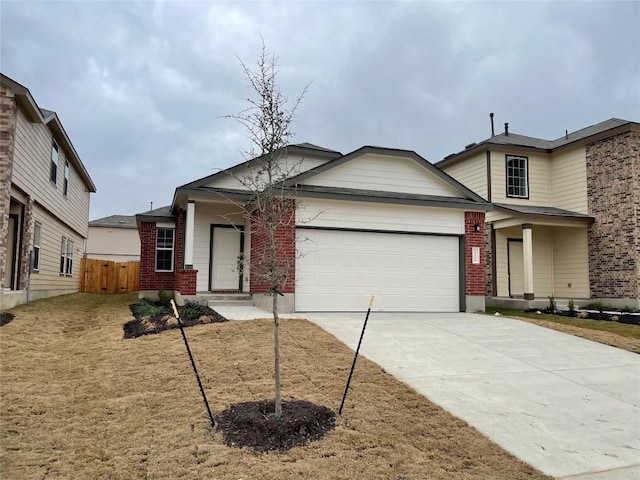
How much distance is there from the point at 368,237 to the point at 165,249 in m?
7.87

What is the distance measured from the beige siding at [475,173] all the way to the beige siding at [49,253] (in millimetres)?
15726

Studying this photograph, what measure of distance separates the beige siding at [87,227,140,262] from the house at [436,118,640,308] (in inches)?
977

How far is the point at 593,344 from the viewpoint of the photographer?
29.8 feet

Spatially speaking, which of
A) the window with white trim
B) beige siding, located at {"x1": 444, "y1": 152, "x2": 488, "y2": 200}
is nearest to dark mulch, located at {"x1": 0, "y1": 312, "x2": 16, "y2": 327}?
the window with white trim

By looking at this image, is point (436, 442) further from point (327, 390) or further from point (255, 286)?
point (255, 286)

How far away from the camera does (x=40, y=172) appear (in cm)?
1432

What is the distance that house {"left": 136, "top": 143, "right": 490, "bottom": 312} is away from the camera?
11875 millimetres

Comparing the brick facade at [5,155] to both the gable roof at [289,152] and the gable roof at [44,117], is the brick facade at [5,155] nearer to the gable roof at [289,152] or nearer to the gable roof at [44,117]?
the gable roof at [44,117]

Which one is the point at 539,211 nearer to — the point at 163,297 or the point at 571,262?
the point at 571,262

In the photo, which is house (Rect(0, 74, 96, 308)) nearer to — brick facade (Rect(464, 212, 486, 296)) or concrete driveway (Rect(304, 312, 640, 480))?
concrete driveway (Rect(304, 312, 640, 480))

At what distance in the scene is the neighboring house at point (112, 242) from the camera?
34062 millimetres

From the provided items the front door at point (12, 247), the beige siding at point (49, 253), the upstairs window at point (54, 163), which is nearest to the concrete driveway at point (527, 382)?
the front door at point (12, 247)

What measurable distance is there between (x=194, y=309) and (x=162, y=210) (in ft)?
28.1

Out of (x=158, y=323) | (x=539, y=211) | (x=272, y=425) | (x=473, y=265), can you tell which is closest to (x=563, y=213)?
(x=539, y=211)
